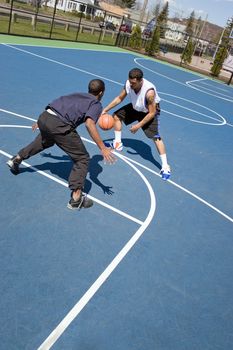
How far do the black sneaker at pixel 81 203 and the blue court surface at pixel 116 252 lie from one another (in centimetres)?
10

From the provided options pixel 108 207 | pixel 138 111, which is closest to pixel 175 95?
pixel 138 111

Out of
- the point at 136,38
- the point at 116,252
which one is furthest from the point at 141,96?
the point at 136,38

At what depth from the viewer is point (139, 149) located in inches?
318

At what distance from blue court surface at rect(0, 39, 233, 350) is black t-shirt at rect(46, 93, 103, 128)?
120cm

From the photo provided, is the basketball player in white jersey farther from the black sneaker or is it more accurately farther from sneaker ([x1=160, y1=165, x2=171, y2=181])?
the black sneaker

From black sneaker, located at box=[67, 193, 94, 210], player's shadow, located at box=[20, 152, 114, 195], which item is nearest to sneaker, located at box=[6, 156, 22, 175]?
player's shadow, located at box=[20, 152, 114, 195]

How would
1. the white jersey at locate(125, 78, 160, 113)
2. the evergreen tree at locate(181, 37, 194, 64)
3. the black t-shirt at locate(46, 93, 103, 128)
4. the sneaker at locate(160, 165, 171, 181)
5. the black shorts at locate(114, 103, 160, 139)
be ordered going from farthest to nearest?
the evergreen tree at locate(181, 37, 194, 64), the black shorts at locate(114, 103, 160, 139), the sneaker at locate(160, 165, 171, 181), the white jersey at locate(125, 78, 160, 113), the black t-shirt at locate(46, 93, 103, 128)

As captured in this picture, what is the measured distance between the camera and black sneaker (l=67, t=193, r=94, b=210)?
501cm

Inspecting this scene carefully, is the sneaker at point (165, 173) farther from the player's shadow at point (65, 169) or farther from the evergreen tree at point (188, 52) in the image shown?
the evergreen tree at point (188, 52)

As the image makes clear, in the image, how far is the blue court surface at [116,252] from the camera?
3354mm

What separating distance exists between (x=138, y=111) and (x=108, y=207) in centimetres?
254

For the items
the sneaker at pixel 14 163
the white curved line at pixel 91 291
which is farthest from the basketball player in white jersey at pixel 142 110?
the sneaker at pixel 14 163

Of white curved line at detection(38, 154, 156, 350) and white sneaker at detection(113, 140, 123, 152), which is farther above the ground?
white sneaker at detection(113, 140, 123, 152)

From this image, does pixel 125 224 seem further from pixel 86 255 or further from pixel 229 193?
pixel 229 193
